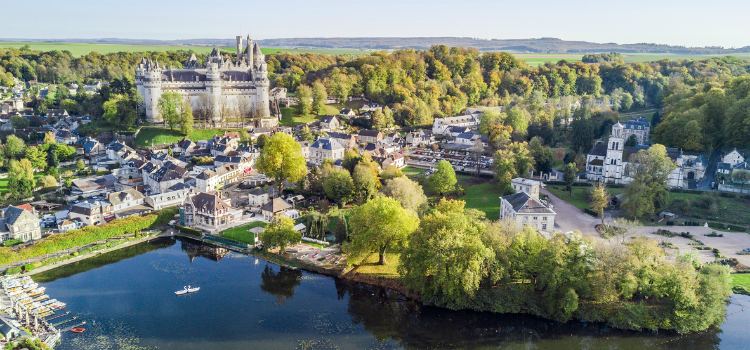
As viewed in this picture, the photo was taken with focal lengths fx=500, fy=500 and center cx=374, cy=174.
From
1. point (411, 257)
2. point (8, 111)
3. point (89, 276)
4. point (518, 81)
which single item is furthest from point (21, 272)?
point (518, 81)

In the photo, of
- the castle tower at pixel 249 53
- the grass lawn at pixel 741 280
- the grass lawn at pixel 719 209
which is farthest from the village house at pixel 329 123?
the grass lawn at pixel 741 280

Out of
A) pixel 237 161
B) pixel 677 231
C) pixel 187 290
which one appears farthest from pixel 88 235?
pixel 677 231

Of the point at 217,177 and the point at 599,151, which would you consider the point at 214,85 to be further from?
the point at 599,151

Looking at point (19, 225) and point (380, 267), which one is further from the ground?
point (19, 225)

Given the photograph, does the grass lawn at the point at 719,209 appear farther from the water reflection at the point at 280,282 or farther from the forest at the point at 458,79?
the water reflection at the point at 280,282

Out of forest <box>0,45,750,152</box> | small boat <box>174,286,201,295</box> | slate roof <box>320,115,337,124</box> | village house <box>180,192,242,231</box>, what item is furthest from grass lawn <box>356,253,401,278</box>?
slate roof <box>320,115,337,124</box>

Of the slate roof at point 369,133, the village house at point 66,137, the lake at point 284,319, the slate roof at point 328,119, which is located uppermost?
the slate roof at point 328,119

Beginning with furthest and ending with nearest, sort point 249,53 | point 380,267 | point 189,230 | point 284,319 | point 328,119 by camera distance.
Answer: point 249,53, point 328,119, point 189,230, point 380,267, point 284,319
